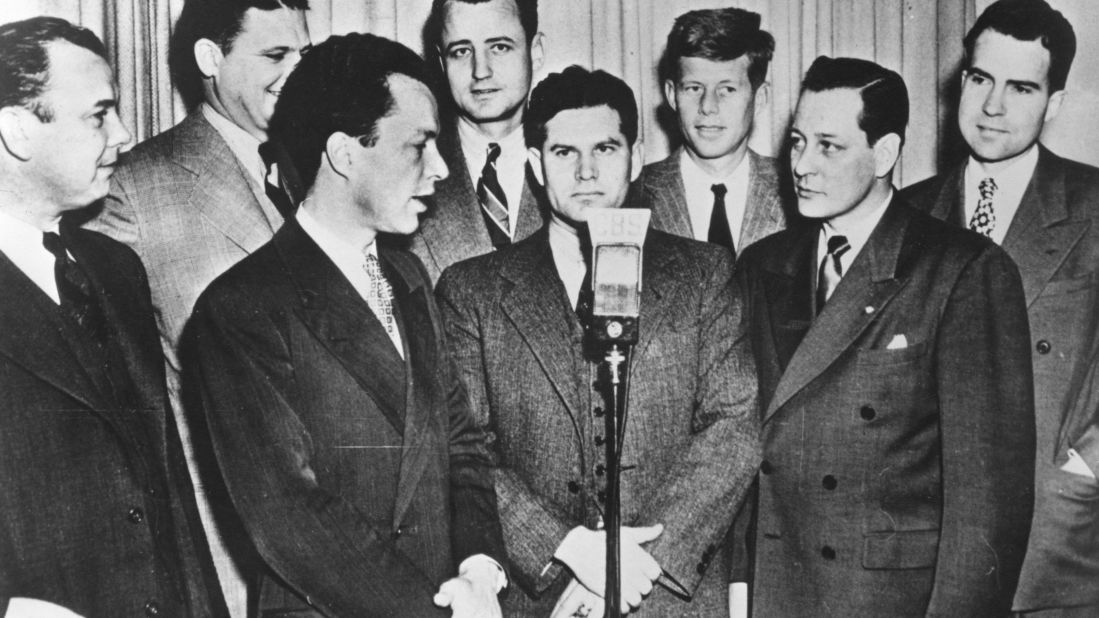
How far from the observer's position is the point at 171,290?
7.38 feet

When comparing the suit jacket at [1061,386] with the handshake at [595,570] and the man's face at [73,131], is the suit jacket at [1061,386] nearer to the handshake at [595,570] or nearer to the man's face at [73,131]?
the handshake at [595,570]

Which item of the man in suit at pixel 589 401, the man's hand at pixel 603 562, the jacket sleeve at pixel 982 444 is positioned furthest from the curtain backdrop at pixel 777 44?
the man's hand at pixel 603 562

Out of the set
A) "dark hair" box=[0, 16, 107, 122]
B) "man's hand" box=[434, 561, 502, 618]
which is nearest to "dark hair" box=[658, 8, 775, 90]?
"man's hand" box=[434, 561, 502, 618]

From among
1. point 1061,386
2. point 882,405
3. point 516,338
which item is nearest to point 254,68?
point 516,338

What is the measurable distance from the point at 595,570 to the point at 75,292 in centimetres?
127

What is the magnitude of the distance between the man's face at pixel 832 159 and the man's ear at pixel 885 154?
0.02 m

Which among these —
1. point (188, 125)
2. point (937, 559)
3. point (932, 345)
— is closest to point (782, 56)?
point (932, 345)

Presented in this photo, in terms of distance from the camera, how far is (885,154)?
2459 mm

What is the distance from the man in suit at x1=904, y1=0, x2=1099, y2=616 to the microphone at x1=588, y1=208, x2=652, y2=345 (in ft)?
3.29

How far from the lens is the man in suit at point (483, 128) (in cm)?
244

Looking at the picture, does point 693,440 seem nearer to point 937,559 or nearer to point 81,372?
point 937,559

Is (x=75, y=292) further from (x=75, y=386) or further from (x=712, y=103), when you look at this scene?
(x=712, y=103)

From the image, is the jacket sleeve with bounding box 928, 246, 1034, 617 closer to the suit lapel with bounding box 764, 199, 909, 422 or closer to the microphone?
the suit lapel with bounding box 764, 199, 909, 422

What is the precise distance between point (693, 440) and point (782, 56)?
1090mm
